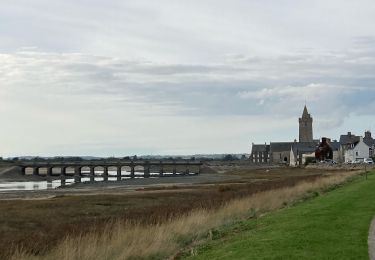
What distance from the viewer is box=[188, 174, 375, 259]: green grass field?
1347 cm

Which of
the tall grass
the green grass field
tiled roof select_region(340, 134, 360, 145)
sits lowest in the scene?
the tall grass

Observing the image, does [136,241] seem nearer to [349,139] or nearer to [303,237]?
[303,237]

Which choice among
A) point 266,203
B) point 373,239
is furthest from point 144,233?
point 266,203

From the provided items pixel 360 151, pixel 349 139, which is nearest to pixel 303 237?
pixel 360 151

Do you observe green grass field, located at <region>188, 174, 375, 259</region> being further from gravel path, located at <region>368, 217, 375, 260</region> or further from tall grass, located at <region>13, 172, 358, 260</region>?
tall grass, located at <region>13, 172, 358, 260</region>

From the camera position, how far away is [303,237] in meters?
15.7

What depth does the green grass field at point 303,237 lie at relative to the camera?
44.2 ft

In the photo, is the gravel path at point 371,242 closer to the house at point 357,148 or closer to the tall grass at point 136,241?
the tall grass at point 136,241

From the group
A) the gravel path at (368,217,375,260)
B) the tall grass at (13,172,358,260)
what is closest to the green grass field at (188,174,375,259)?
the gravel path at (368,217,375,260)

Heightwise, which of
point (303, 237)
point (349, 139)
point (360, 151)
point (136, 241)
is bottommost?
point (136, 241)

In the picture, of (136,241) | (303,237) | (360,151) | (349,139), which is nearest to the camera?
(303,237)

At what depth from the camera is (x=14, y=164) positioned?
646ft

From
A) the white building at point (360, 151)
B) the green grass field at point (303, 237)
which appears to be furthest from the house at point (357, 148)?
the green grass field at point (303, 237)

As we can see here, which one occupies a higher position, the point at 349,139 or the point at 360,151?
the point at 349,139
